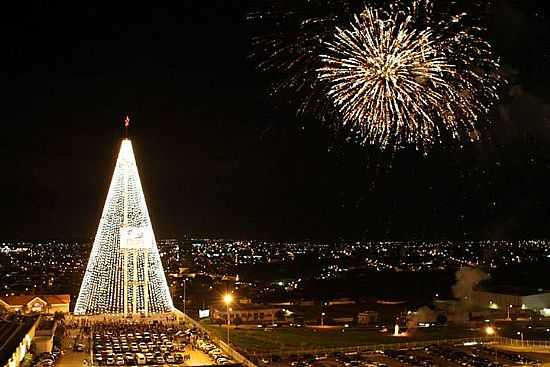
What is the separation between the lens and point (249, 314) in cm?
3228

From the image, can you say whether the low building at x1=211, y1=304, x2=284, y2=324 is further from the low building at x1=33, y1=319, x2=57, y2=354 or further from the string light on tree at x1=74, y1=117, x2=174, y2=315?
the low building at x1=33, y1=319, x2=57, y2=354

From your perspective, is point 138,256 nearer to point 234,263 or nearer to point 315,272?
point 315,272

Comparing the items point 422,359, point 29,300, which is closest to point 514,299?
point 422,359

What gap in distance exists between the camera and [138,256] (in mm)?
28297

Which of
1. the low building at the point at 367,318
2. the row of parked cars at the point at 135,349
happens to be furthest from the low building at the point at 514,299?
the row of parked cars at the point at 135,349

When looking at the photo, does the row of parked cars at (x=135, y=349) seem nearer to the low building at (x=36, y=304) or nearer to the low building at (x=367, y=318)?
the low building at (x=36, y=304)

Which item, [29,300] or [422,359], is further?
[29,300]

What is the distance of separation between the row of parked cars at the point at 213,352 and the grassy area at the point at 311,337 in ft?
3.61

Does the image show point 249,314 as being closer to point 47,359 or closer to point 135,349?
point 135,349

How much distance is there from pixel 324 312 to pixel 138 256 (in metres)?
10.5

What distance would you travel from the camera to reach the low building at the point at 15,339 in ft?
54.4

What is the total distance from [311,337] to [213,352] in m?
5.95

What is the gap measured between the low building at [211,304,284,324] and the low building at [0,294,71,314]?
5.96 metres

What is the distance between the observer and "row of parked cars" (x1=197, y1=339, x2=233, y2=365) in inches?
724
